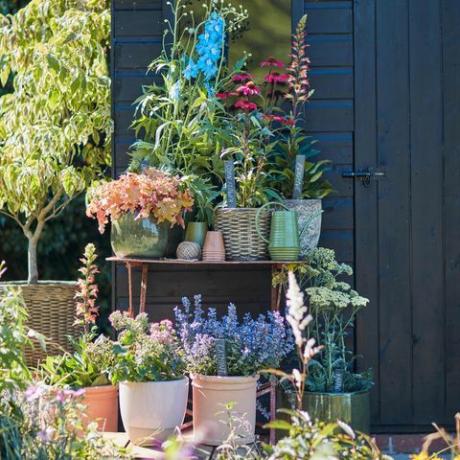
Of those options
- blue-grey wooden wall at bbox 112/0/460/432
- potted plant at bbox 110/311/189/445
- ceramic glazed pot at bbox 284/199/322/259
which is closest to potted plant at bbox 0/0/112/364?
blue-grey wooden wall at bbox 112/0/460/432

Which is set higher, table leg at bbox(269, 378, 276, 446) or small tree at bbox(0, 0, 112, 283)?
small tree at bbox(0, 0, 112, 283)

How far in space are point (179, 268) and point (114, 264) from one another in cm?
29

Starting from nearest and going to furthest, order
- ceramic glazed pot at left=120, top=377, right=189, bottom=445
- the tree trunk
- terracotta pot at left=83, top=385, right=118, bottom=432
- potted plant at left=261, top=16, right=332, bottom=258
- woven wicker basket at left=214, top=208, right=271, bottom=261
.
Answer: ceramic glazed pot at left=120, top=377, right=189, bottom=445, terracotta pot at left=83, top=385, right=118, bottom=432, woven wicker basket at left=214, top=208, right=271, bottom=261, potted plant at left=261, top=16, right=332, bottom=258, the tree trunk

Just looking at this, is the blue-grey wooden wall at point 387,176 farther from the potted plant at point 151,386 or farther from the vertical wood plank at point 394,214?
the potted plant at point 151,386

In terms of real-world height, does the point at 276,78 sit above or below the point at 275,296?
above

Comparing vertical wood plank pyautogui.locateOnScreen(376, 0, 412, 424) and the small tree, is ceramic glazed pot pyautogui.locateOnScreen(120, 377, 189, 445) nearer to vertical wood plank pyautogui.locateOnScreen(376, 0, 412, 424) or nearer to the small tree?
vertical wood plank pyautogui.locateOnScreen(376, 0, 412, 424)

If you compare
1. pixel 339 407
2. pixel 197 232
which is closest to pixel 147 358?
pixel 197 232

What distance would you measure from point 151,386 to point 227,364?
1.08 ft

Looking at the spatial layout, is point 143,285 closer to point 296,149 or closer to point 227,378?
point 227,378

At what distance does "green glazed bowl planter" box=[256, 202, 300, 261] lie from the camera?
366 centimetres

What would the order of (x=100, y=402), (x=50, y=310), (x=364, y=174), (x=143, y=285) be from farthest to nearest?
(x=50, y=310) → (x=364, y=174) → (x=143, y=285) → (x=100, y=402)

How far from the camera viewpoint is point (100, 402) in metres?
3.53

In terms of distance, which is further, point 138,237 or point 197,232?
point 197,232

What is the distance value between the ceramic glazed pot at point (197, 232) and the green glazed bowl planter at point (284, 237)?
A: 0.28m
